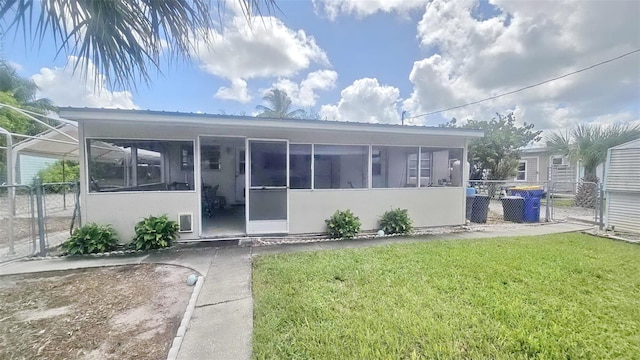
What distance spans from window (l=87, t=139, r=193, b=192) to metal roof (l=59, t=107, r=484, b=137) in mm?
677

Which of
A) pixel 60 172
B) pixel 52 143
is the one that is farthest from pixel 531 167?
pixel 60 172

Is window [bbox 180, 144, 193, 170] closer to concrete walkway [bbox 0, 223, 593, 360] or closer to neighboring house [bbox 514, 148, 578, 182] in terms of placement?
concrete walkway [bbox 0, 223, 593, 360]

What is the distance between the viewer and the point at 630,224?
698 cm

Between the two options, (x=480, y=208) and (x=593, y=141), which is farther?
(x=593, y=141)

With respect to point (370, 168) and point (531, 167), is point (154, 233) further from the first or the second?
point (531, 167)

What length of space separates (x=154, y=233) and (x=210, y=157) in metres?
5.45

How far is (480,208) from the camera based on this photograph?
928 centimetres

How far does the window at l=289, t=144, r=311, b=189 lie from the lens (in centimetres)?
693

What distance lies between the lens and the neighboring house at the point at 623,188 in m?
6.83

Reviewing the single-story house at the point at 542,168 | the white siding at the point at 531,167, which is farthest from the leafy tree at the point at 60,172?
the white siding at the point at 531,167

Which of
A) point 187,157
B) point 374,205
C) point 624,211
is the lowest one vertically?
point 624,211

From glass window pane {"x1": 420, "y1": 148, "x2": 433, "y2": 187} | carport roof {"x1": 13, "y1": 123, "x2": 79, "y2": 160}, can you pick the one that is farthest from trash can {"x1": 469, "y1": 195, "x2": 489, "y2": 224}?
carport roof {"x1": 13, "y1": 123, "x2": 79, "y2": 160}

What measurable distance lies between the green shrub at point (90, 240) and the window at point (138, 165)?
89 cm

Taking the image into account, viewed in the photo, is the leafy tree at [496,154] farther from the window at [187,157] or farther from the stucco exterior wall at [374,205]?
the window at [187,157]
